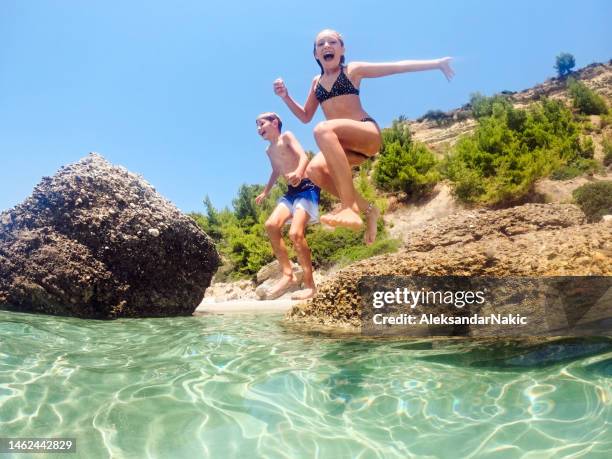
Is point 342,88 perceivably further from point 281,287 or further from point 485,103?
point 485,103

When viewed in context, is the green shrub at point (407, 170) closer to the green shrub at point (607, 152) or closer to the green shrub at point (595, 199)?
the green shrub at point (595, 199)

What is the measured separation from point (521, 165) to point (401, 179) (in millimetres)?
6489

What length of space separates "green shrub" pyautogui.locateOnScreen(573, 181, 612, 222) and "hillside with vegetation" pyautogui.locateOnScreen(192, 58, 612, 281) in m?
0.04

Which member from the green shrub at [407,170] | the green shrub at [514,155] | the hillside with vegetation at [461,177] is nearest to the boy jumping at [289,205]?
the hillside with vegetation at [461,177]

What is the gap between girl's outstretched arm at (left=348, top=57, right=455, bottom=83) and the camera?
123 inches

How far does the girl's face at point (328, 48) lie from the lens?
3219mm

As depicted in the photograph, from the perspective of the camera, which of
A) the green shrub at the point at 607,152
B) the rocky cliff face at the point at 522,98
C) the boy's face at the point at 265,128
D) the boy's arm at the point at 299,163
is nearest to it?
the boy's arm at the point at 299,163

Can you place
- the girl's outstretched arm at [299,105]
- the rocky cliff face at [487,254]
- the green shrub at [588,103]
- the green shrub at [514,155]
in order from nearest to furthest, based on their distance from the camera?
the girl's outstretched arm at [299,105] → the rocky cliff face at [487,254] → the green shrub at [514,155] → the green shrub at [588,103]

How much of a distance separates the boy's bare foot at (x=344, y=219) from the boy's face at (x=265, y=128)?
1.68 metres

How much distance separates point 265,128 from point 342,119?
1.43 metres

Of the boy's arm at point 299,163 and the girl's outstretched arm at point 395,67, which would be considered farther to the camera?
the boy's arm at point 299,163

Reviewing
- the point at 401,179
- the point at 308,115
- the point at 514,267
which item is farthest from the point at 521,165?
the point at 308,115

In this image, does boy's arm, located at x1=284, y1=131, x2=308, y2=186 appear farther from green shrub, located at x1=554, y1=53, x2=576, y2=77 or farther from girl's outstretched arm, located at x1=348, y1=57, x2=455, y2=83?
green shrub, located at x1=554, y1=53, x2=576, y2=77

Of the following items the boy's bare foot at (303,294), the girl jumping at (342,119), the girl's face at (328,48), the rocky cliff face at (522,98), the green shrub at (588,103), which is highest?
the rocky cliff face at (522,98)
